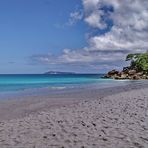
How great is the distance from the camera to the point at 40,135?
11469mm

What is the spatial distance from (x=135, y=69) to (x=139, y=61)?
2.87m

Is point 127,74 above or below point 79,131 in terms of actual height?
above

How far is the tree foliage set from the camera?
102269 millimetres

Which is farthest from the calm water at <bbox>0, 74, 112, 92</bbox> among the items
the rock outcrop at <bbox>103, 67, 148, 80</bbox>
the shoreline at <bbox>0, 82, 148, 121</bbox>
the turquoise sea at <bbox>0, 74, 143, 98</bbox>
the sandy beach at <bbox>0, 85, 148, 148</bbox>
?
the sandy beach at <bbox>0, 85, 148, 148</bbox>

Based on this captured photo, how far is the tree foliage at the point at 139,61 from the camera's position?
336ft

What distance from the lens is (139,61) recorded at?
349 feet

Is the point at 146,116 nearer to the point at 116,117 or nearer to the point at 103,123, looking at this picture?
the point at 116,117

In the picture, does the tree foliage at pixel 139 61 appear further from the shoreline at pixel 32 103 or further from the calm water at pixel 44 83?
the shoreline at pixel 32 103

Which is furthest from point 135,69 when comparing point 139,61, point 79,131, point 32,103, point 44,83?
point 79,131

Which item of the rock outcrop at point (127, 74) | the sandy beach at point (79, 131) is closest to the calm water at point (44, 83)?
the rock outcrop at point (127, 74)

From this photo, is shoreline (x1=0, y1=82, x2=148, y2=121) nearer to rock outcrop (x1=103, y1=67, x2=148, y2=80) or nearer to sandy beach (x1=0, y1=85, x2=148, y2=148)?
sandy beach (x1=0, y1=85, x2=148, y2=148)

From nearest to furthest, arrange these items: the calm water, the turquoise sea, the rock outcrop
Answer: the turquoise sea < the calm water < the rock outcrop

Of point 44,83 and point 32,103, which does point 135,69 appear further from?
point 32,103

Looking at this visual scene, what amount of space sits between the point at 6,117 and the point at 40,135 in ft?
19.4
